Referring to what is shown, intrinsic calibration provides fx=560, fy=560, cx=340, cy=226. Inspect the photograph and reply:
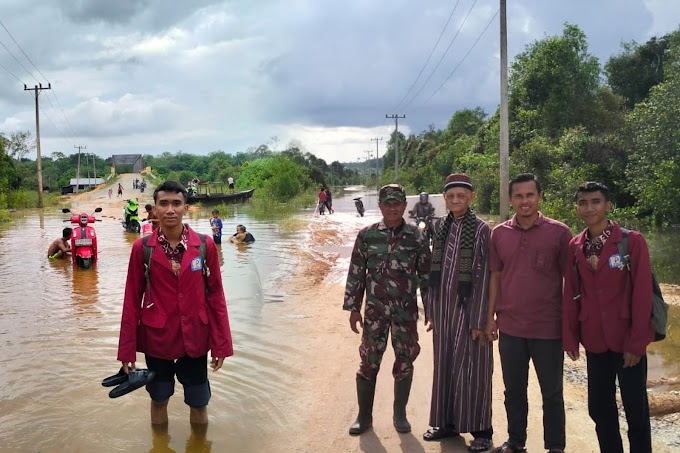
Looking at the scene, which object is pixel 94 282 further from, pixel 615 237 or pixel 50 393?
pixel 615 237

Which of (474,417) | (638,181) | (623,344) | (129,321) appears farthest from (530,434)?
(638,181)

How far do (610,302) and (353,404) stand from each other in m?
2.33

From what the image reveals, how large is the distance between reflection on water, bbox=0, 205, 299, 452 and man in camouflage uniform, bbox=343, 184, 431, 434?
1.10m

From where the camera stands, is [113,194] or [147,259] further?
[113,194]

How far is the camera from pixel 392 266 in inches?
152

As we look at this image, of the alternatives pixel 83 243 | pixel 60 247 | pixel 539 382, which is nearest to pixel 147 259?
pixel 539 382

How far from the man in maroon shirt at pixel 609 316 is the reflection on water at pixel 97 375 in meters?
2.31

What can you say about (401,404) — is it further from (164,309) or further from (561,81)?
(561,81)

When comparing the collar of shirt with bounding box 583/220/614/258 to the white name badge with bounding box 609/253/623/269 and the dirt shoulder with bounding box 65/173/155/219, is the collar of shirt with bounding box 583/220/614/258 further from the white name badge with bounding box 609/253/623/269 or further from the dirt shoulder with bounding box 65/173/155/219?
the dirt shoulder with bounding box 65/173/155/219

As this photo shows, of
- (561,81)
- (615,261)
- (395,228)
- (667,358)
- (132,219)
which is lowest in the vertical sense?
(667,358)

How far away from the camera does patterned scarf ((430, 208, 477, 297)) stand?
Result: 11.9 feet

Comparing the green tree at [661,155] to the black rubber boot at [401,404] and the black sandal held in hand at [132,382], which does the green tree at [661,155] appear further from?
the black sandal held in hand at [132,382]

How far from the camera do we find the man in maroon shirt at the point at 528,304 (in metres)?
3.43

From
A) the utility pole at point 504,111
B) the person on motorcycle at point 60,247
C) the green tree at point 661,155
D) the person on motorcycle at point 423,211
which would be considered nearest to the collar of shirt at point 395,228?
the person on motorcycle at point 423,211
